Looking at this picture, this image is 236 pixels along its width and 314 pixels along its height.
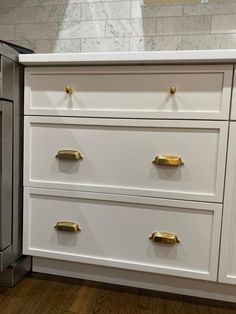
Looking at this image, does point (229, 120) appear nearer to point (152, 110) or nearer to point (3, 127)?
point (152, 110)

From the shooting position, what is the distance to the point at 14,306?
3.25 ft

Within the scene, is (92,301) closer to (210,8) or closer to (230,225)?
(230,225)

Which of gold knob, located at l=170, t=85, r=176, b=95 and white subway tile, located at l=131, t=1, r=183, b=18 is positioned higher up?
white subway tile, located at l=131, t=1, r=183, b=18

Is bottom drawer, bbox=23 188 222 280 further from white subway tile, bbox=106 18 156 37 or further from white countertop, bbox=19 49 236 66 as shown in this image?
white subway tile, bbox=106 18 156 37

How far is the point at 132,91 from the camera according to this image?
1.01 m

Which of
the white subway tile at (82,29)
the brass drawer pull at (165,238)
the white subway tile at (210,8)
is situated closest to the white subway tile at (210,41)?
the white subway tile at (210,8)

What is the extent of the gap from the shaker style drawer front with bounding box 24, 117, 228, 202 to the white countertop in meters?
0.20

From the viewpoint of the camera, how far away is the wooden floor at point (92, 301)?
988 mm

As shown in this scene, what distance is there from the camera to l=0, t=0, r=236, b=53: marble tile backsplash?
1.35 m

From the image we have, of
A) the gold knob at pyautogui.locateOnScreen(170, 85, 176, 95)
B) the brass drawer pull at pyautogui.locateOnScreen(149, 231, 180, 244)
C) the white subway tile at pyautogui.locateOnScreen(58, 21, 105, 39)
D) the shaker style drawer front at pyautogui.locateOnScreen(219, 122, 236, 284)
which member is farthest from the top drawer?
the white subway tile at pyautogui.locateOnScreen(58, 21, 105, 39)

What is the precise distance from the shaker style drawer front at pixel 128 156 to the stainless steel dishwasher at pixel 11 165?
5 cm

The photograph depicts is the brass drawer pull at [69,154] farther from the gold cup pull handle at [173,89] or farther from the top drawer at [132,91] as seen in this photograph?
the gold cup pull handle at [173,89]

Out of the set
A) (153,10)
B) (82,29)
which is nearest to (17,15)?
(82,29)

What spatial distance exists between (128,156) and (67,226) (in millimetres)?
357
